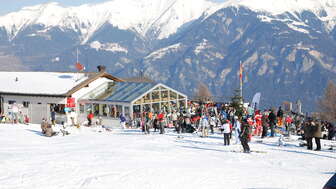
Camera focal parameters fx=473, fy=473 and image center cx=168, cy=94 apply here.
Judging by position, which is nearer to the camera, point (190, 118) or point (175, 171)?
point (175, 171)

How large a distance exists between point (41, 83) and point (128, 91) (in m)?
7.74

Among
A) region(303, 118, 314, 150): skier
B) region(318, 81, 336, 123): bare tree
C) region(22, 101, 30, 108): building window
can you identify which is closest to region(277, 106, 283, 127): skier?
region(303, 118, 314, 150): skier

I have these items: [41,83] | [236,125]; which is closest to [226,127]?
[236,125]

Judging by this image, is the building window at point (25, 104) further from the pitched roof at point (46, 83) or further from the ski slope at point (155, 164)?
the ski slope at point (155, 164)

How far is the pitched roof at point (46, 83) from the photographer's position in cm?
3688

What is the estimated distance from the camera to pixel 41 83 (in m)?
39.3

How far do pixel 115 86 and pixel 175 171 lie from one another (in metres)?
25.8

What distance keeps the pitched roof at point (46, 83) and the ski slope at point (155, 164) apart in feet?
44.1

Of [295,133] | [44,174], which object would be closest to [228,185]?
[44,174]

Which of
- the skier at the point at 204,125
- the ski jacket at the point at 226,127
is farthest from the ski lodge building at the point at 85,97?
the ski jacket at the point at 226,127

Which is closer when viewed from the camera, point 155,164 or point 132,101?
point 155,164

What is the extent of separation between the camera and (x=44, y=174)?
13680mm

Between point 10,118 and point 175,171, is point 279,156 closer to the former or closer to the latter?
point 175,171

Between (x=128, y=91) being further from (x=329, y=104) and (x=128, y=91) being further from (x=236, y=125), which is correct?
(x=329, y=104)
